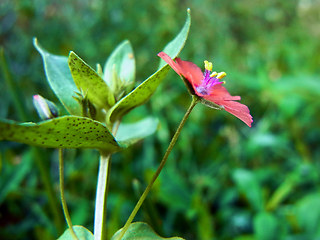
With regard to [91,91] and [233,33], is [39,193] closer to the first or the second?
[91,91]

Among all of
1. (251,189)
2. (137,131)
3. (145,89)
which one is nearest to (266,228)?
(251,189)

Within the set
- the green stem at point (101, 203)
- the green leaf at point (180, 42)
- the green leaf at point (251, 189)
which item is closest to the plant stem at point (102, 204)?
the green stem at point (101, 203)

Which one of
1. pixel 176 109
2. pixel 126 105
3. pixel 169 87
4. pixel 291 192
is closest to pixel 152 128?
pixel 126 105

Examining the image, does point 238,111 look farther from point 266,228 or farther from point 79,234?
point 266,228

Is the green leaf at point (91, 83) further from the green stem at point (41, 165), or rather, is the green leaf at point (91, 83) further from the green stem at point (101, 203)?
the green stem at point (41, 165)

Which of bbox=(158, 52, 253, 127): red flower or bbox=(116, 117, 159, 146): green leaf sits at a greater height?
bbox=(158, 52, 253, 127): red flower

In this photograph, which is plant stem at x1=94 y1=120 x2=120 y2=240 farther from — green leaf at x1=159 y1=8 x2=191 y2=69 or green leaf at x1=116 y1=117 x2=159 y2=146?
green leaf at x1=159 y1=8 x2=191 y2=69

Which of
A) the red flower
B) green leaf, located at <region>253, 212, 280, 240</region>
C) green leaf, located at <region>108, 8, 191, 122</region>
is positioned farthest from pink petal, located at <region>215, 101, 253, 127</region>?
green leaf, located at <region>253, 212, 280, 240</region>
